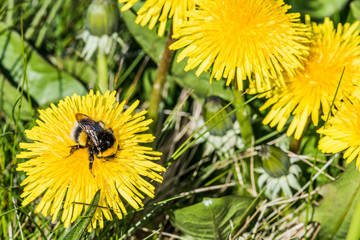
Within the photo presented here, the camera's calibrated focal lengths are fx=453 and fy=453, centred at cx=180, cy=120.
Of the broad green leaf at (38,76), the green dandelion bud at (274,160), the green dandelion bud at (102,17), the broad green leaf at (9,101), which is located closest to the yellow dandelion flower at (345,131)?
the green dandelion bud at (274,160)

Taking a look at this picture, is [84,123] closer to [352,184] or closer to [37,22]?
[352,184]

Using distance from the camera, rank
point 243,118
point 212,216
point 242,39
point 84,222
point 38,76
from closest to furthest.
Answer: point 84,222, point 242,39, point 212,216, point 243,118, point 38,76

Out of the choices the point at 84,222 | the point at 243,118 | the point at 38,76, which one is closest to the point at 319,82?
the point at 243,118

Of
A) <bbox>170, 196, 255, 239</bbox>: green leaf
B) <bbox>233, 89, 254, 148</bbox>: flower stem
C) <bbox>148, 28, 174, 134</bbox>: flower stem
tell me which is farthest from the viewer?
<bbox>148, 28, 174, 134</bbox>: flower stem

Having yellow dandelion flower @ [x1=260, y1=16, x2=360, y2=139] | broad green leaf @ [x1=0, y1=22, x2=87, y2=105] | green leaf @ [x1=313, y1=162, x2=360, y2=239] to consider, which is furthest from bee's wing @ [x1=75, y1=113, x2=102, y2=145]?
green leaf @ [x1=313, y1=162, x2=360, y2=239]

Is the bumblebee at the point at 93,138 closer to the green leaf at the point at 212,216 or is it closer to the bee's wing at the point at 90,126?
the bee's wing at the point at 90,126

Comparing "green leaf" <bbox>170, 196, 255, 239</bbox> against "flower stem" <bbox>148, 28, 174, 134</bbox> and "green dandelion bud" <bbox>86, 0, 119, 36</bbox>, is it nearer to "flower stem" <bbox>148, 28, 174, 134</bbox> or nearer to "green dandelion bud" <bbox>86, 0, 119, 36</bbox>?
"flower stem" <bbox>148, 28, 174, 134</bbox>

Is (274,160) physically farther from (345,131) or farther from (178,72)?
(178,72)
